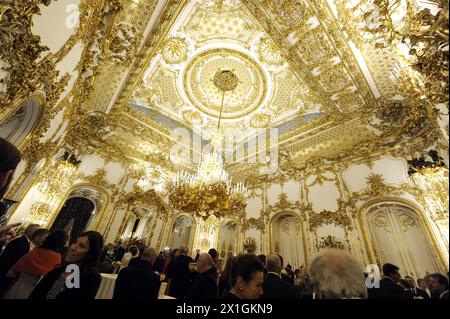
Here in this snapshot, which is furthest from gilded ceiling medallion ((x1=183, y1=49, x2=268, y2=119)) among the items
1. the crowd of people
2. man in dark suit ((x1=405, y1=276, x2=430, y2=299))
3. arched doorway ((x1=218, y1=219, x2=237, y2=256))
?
man in dark suit ((x1=405, y1=276, x2=430, y2=299))

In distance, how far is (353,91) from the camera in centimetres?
625

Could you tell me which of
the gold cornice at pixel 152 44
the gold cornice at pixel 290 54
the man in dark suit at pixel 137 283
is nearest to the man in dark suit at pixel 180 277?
the man in dark suit at pixel 137 283

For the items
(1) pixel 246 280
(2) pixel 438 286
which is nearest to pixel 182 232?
(1) pixel 246 280

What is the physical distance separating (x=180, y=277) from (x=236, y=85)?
6854 millimetres

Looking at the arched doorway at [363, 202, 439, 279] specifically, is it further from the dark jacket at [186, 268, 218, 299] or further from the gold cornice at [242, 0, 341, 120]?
the gold cornice at [242, 0, 341, 120]

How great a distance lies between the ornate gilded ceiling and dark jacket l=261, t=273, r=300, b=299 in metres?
2.75

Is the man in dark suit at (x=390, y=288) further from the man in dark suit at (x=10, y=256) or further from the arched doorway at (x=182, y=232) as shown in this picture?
the arched doorway at (x=182, y=232)

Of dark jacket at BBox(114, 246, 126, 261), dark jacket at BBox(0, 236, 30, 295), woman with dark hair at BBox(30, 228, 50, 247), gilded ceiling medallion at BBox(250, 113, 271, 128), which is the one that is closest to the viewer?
dark jacket at BBox(0, 236, 30, 295)

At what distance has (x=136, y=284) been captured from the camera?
2.03m

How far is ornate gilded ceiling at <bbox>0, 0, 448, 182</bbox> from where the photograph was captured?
4613 millimetres

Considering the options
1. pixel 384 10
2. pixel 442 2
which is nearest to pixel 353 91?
pixel 384 10

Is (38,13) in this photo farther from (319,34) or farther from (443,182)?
(319,34)

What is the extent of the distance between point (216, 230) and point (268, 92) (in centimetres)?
653

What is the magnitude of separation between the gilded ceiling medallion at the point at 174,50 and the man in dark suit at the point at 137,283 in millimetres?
6788
